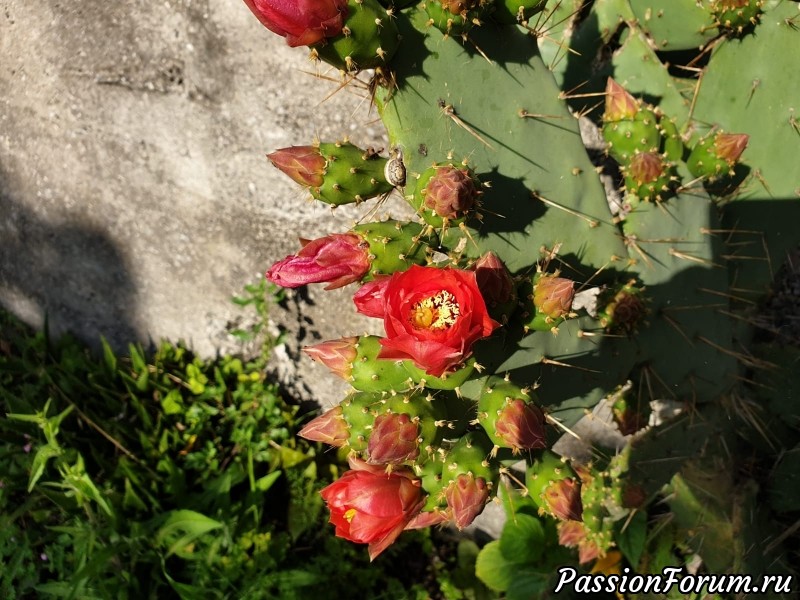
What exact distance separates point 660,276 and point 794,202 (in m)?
0.47

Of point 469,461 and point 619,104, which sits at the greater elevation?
point 619,104

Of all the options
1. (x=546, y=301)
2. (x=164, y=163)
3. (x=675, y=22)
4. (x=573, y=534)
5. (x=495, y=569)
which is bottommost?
(x=495, y=569)

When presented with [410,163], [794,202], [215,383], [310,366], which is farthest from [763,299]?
[215,383]

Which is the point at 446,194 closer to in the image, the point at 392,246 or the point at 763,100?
the point at 392,246

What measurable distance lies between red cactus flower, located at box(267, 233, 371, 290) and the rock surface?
128 cm

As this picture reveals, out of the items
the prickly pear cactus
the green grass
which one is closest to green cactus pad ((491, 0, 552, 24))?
the prickly pear cactus

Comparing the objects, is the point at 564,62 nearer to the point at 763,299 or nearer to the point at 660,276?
the point at 660,276

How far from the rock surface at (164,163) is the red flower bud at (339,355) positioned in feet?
4.31

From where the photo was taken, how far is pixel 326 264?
38.0 inches

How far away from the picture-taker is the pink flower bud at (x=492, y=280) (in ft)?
3.14

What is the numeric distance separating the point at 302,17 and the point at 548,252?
0.60 metres

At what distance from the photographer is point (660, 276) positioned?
1.45 metres

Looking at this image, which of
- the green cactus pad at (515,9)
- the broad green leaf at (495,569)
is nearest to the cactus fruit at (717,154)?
the green cactus pad at (515,9)

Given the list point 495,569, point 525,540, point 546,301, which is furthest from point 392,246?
point 495,569
